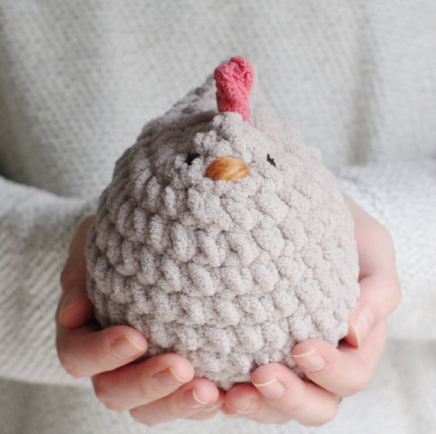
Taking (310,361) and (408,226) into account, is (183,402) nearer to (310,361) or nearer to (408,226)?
(310,361)

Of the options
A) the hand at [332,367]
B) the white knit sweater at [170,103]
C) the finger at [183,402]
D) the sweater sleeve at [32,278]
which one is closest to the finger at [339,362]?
the hand at [332,367]

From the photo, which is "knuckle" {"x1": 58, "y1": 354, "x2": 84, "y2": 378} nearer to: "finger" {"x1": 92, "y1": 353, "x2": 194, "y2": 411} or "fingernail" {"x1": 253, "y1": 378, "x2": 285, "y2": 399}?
"finger" {"x1": 92, "y1": 353, "x2": 194, "y2": 411}

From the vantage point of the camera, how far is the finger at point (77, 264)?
0.61m

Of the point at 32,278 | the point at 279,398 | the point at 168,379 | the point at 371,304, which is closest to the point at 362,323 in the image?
the point at 371,304

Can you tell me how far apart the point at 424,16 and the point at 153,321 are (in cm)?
92

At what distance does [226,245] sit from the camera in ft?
1.36

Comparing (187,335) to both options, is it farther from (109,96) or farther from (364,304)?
(109,96)

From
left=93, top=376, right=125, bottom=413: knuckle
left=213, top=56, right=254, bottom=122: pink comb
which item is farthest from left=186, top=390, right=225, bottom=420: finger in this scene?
left=213, top=56, right=254, bottom=122: pink comb

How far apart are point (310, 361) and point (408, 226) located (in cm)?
41

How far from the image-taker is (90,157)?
91 centimetres

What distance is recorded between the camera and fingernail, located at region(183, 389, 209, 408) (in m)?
0.49

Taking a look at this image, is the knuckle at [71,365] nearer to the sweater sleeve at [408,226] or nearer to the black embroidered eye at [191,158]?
the black embroidered eye at [191,158]

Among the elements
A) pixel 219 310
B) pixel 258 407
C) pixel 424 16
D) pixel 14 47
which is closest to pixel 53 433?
pixel 258 407

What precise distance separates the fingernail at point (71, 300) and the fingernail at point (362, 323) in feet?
1.07
